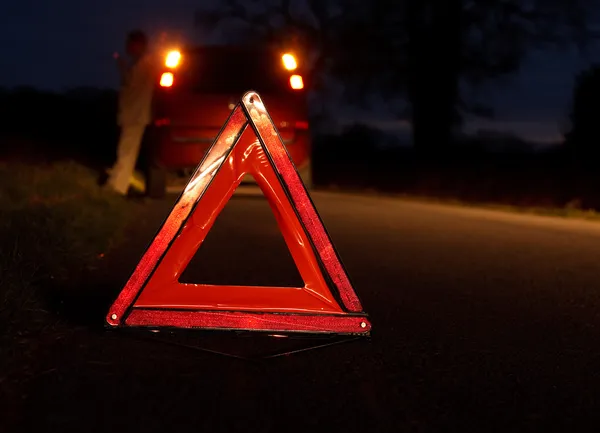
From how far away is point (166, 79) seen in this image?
15.7 meters

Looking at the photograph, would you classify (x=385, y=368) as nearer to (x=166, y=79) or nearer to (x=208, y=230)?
(x=208, y=230)

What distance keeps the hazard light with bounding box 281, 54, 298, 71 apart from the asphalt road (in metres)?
6.45

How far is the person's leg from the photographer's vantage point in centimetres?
1883

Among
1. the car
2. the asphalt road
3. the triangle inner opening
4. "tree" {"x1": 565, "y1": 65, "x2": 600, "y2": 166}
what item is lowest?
the asphalt road

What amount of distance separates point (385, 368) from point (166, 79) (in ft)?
36.2

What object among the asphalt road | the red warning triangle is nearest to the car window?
the asphalt road

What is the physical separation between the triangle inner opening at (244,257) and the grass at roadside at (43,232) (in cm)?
107

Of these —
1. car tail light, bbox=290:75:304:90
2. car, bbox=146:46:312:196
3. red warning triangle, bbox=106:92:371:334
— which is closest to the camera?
red warning triangle, bbox=106:92:371:334

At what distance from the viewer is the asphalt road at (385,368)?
174 inches

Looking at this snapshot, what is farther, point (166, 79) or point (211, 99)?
point (166, 79)

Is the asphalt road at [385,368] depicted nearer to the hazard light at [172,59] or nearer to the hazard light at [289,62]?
the hazard light at [289,62]

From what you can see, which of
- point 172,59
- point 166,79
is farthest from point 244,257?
point 172,59

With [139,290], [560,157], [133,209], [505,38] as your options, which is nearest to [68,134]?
[505,38]

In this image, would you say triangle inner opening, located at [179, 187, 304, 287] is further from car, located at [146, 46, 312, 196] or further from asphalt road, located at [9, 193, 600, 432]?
car, located at [146, 46, 312, 196]
